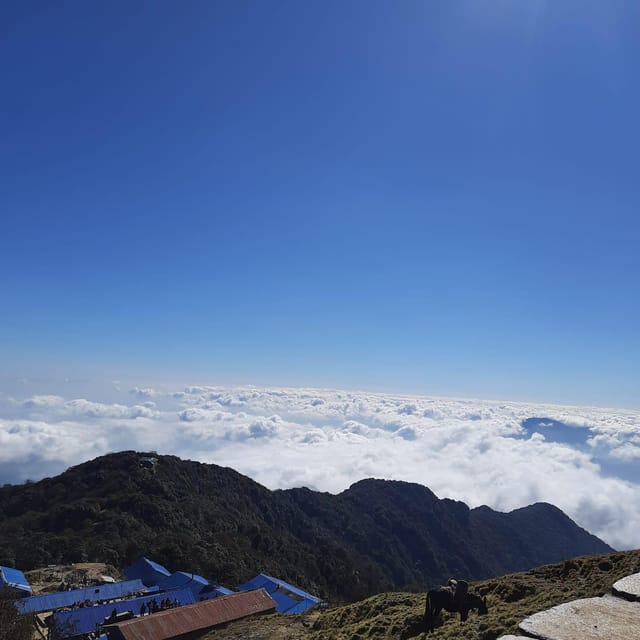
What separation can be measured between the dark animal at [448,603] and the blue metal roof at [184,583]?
31573mm

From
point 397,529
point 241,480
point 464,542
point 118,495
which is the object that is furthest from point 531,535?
point 118,495

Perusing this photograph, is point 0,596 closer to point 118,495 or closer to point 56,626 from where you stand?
point 56,626

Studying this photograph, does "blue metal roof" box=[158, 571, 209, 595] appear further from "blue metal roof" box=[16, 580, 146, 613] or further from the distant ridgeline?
the distant ridgeline

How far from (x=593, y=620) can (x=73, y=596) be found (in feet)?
123

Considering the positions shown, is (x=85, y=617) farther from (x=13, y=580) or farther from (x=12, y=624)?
(x=13, y=580)

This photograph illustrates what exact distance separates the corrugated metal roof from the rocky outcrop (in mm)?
20089

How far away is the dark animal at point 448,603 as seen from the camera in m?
12.2

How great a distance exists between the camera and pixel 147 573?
1722 inches

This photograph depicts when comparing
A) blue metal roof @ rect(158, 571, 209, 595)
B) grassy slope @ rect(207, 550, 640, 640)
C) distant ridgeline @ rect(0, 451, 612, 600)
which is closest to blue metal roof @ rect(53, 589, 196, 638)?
blue metal roof @ rect(158, 571, 209, 595)

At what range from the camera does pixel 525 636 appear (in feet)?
27.4

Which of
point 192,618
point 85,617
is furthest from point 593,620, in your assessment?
point 85,617

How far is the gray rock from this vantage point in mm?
8055

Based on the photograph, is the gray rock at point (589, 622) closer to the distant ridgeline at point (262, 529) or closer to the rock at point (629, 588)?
the rock at point (629, 588)

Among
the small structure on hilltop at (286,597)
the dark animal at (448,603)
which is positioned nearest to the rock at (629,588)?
the dark animal at (448,603)
